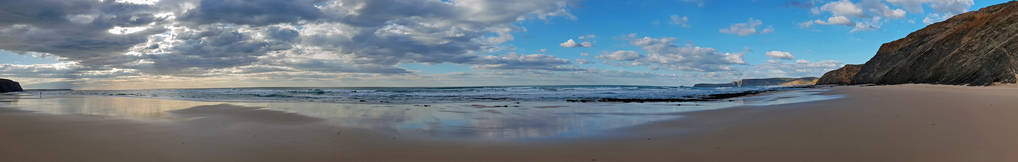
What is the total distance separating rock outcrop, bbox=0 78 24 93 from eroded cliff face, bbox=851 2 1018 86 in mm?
76049

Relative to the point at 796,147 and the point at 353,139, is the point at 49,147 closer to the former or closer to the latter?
the point at 353,139

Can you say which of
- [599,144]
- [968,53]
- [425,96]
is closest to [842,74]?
[968,53]

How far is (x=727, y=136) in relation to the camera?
424 cm

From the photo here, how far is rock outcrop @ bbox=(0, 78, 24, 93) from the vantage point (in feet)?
151

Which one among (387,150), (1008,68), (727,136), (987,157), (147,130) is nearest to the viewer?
(987,157)

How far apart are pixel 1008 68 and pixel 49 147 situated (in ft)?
95.4

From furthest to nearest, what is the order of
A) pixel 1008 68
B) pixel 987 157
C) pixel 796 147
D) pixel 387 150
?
pixel 1008 68, pixel 387 150, pixel 796 147, pixel 987 157

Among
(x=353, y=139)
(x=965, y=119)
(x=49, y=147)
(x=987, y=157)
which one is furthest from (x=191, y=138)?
(x=965, y=119)

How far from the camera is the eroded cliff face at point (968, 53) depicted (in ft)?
65.8

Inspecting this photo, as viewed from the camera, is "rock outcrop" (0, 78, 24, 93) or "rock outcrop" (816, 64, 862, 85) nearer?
"rock outcrop" (0, 78, 24, 93)

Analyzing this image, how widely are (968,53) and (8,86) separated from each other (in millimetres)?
83322

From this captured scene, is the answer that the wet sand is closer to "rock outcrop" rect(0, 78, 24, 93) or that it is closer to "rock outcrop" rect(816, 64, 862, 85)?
"rock outcrop" rect(0, 78, 24, 93)

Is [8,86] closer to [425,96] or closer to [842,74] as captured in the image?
[425,96]

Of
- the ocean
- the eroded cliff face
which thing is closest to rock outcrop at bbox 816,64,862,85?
the eroded cliff face
